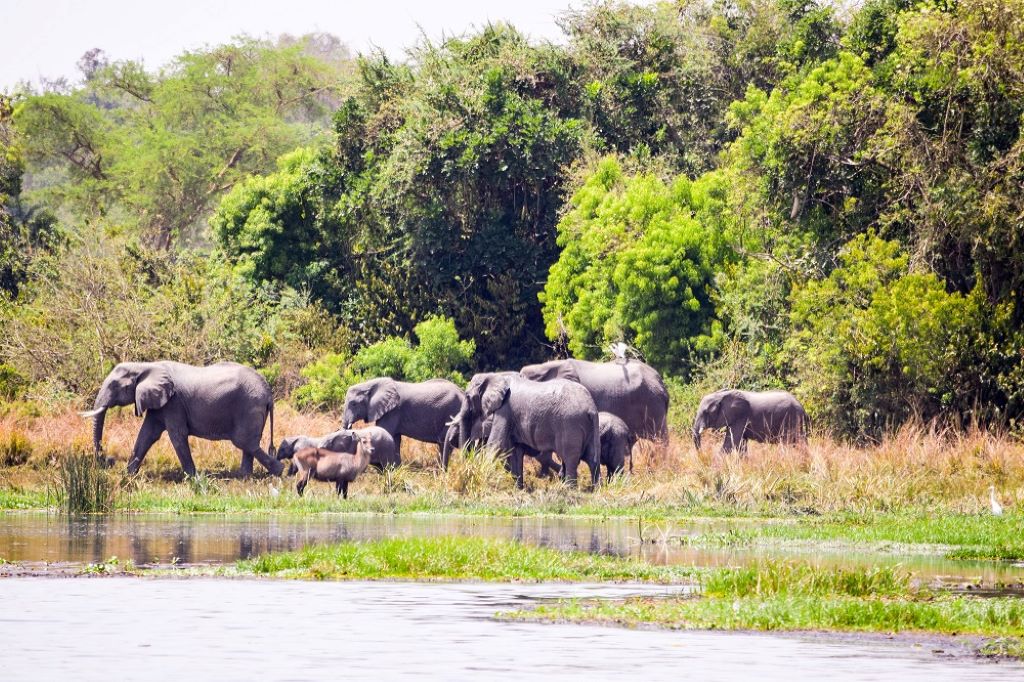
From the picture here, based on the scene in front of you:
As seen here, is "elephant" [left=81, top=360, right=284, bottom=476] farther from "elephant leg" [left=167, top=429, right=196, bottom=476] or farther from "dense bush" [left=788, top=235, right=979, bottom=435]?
"dense bush" [left=788, top=235, right=979, bottom=435]

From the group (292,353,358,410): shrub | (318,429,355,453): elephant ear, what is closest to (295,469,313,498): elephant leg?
(318,429,355,453): elephant ear

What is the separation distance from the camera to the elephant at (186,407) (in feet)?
114

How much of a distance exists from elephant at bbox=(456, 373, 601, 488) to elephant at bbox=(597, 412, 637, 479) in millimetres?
685

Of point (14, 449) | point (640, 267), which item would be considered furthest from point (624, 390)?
point (14, 449)

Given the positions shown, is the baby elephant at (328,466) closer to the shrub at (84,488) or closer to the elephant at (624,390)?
the shrub at (84,488)

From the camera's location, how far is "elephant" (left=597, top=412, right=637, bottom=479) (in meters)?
34.1

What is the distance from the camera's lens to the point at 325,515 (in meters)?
28.3

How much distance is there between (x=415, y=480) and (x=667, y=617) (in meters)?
16.9

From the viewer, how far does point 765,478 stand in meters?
A: 29.6

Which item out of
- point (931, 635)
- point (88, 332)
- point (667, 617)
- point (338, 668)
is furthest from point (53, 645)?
point (88, 332)

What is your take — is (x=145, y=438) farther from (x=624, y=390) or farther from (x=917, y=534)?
(x=917, y=534)

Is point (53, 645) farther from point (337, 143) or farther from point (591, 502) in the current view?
point (337, 143)

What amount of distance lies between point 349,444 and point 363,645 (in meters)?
17.4

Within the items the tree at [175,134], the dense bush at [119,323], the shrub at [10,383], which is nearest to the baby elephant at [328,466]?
the dense bush at [119,323]
